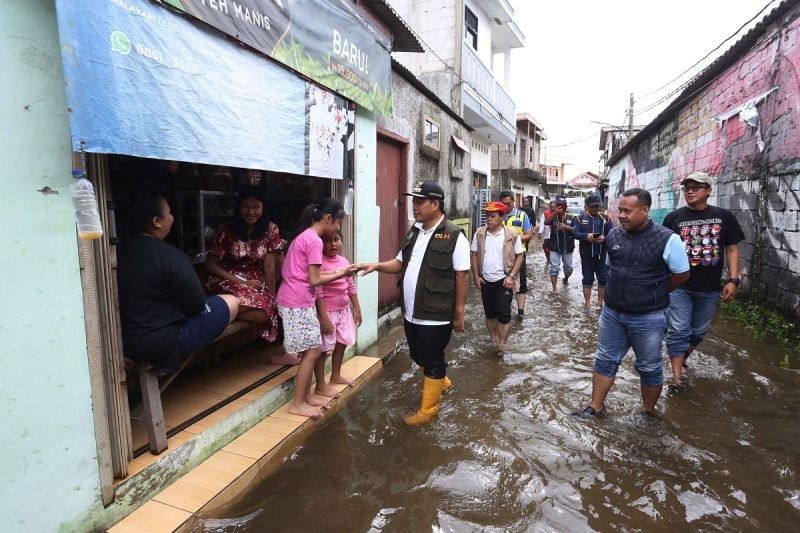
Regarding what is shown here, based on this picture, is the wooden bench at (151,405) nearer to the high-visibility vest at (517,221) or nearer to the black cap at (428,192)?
the black cap at (428,192)

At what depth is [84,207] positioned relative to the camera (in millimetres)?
2070

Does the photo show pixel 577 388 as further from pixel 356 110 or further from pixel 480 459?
pixel 356 110

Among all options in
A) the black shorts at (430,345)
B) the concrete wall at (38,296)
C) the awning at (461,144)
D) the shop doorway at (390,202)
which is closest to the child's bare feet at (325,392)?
the black shorts at (430,345)

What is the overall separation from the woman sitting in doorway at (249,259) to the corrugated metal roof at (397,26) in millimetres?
3008

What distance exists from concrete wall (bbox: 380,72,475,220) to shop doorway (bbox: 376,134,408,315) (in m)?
0.18

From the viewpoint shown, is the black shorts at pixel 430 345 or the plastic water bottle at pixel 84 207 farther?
the black shorts at pixel 430 345

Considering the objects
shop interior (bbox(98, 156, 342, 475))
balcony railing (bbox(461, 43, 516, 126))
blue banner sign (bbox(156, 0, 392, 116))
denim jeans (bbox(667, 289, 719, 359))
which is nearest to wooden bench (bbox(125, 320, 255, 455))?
shop interior (bbox(98, 156, 342, 475))

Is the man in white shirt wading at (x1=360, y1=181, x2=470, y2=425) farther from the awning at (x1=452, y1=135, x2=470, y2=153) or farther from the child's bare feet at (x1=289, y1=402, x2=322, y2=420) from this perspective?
the awning at (x1=452, y1=135, x2=470, y2=153)

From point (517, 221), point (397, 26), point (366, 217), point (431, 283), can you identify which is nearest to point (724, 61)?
point (517, 221)

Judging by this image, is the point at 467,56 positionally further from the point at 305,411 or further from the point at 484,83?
the point at 305,411

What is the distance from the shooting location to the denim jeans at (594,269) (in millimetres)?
7035

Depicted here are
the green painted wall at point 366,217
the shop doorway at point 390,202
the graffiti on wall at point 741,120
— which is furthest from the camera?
the shop doorway at point 390,202

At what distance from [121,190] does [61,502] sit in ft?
8.36

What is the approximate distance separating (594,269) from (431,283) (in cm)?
483
